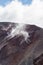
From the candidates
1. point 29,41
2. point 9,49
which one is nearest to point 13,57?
point 9,49

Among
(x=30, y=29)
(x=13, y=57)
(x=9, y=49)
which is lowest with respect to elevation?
(x=13, y=57)

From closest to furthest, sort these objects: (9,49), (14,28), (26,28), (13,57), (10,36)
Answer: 1. (13,57)
2. (9,49)
3. (10,36)
4. (26,28)
5. (14,28)

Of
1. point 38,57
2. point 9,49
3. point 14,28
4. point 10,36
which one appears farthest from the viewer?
point 14,28

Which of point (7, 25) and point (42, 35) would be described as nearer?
point (42, 35)

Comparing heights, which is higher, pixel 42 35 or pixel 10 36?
pixel 10 36

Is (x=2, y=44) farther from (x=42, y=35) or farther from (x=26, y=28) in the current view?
(x=26, y=28)

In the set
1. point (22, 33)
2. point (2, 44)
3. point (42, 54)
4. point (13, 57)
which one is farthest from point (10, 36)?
point (42, 54)
